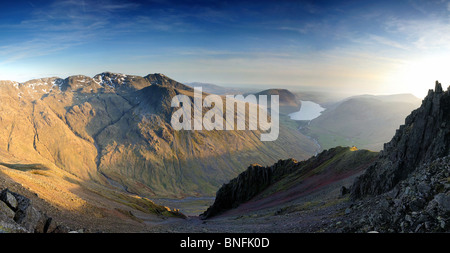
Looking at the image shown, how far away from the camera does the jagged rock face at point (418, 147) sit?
29.9 meters

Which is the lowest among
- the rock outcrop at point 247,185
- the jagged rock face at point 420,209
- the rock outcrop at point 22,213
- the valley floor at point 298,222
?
the rock outcrop at point 247,185

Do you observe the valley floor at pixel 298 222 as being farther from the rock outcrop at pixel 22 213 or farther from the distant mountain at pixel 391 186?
the rock outcrop at pixel 22 213

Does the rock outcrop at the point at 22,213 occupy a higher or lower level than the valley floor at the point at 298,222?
higher

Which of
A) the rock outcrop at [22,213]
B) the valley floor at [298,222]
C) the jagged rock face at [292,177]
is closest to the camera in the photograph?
the rock outcrop at [22,213]

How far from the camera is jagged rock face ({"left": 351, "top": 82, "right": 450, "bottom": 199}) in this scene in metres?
29.9

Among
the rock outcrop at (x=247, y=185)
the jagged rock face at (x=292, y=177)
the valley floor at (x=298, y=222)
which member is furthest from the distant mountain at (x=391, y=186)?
the rock outcrop at (x=247, y=185)

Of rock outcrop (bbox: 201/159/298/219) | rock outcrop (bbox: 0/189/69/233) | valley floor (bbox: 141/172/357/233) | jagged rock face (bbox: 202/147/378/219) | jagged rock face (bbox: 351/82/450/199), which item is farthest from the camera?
rock outcrop (bbox: 201/159/298/219)

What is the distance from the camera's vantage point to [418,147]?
32.9 meters

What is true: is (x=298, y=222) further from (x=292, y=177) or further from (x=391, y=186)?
(x=292, y=177)

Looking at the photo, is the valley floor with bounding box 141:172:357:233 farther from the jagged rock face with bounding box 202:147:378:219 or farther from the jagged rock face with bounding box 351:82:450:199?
the jagged rock face with bounding box 202:147:378:219

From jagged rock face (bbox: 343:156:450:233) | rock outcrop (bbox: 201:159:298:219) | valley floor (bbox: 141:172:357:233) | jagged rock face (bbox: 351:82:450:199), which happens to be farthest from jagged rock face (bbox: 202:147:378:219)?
jagged rock face (bbox: 343:156:450:233)

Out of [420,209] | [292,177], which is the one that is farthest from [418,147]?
[292,177]

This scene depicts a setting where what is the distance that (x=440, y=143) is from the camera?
95.3 feet
